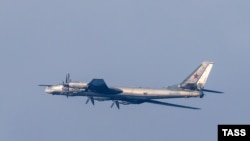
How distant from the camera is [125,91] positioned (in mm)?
128750

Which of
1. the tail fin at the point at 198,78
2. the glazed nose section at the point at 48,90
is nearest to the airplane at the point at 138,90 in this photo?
the tail fin at the point at 198,78

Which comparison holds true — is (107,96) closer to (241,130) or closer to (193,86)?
(193,86)

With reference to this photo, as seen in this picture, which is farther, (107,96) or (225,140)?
(107,96)

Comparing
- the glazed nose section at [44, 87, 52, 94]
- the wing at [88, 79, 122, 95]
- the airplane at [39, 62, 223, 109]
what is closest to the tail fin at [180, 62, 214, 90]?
the airplane at [39, 62, 223, 109]

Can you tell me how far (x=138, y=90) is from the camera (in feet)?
423

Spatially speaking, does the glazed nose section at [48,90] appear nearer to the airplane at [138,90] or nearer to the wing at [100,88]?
the airplane at [138,90]

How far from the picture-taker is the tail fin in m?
126

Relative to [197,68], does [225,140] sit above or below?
below

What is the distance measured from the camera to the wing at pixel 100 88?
12692cm

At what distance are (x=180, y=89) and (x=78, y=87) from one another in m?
19.6

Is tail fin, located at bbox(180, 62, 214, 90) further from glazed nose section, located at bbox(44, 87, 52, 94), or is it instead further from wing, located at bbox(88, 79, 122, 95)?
glazed nose section, located at bbox(44, 87, 52, 94)

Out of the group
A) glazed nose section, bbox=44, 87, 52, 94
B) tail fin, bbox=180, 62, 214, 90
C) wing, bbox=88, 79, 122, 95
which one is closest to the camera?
tail fin, bbox=180, 62, 214, 90

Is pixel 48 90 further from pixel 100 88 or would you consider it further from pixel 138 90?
pixel 138 90

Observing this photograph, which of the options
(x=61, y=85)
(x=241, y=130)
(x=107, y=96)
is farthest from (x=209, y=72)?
(x=241, y=130)
